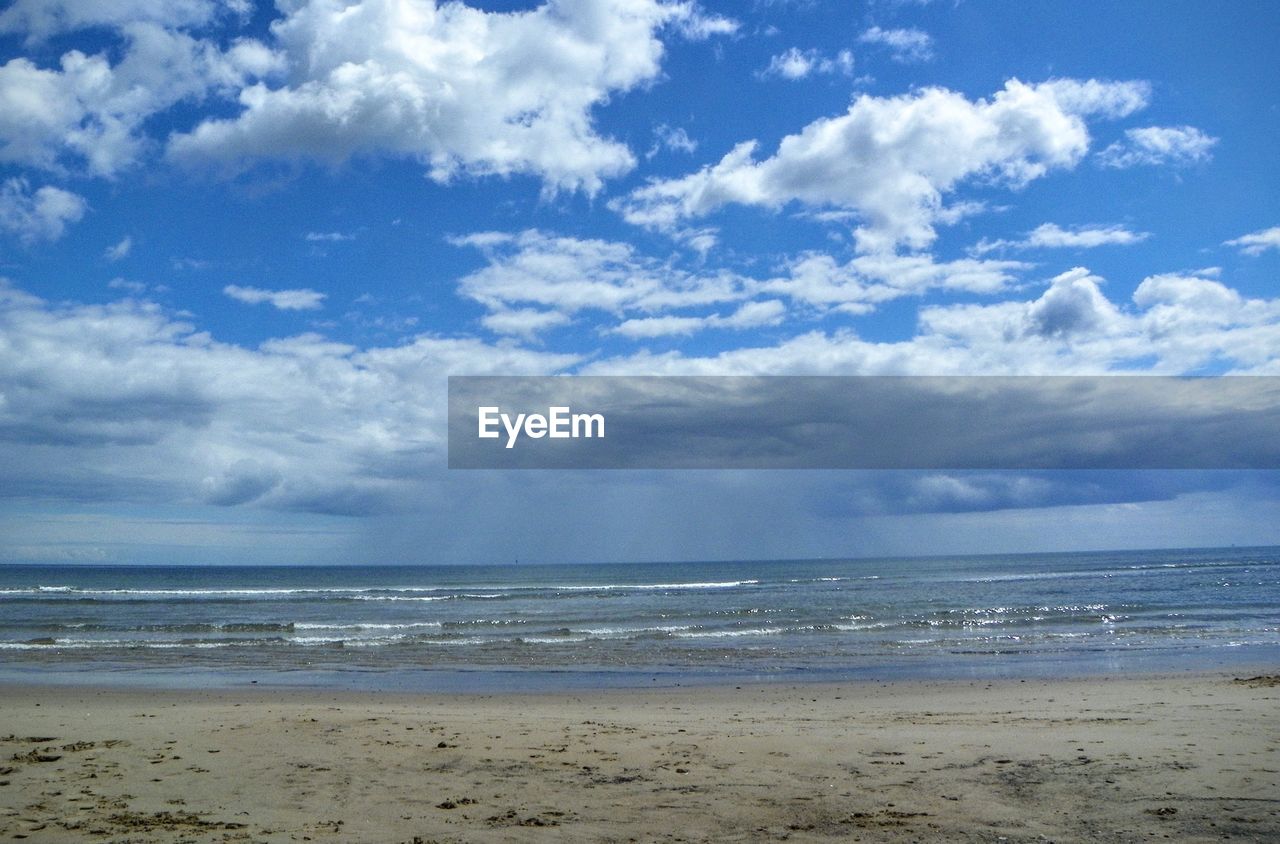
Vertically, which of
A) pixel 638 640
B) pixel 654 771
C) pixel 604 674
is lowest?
pixel 638 640

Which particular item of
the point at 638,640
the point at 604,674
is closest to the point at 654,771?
the point at 604,674

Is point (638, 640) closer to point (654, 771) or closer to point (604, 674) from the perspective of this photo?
point (604, 674)

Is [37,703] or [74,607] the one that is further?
[74,607]

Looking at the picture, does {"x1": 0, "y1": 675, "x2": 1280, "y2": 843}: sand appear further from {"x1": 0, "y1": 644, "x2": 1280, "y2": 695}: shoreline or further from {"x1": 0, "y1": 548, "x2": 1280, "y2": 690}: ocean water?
{"x1": 0, "y1": 548, "x2": 1280, "y2": 690}: ocean water

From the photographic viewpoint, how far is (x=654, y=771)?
8.97 m

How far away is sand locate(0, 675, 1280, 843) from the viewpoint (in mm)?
7098

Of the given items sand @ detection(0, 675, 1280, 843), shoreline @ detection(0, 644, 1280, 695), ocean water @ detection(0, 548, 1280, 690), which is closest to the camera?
sand @ detection(0, 675, 1280, 843)

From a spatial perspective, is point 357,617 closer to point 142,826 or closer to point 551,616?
point 551,616

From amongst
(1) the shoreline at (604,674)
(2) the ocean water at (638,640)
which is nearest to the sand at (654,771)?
(1) the shoreline at (604,674)

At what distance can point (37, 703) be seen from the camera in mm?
14695

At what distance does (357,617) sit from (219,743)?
1118 inches

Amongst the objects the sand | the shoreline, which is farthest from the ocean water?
the sand

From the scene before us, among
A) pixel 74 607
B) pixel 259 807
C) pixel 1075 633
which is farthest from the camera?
pixel 74 607

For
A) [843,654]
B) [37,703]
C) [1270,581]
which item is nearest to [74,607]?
[37,703]
